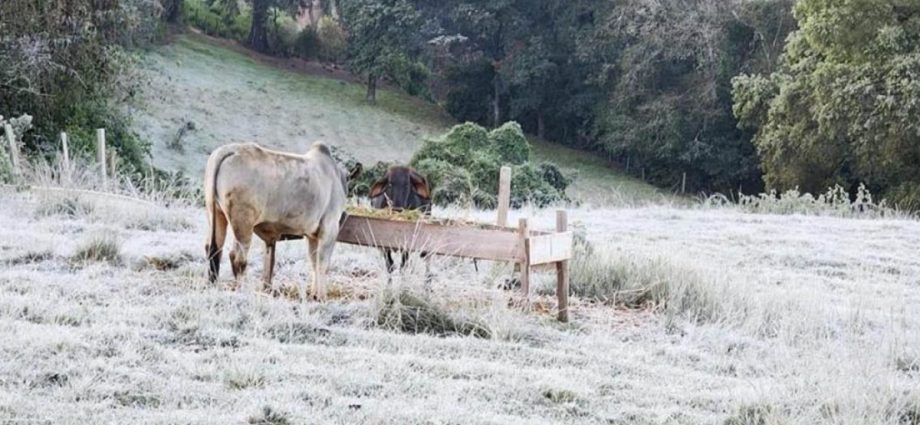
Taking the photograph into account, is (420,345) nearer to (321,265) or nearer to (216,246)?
(321,265)

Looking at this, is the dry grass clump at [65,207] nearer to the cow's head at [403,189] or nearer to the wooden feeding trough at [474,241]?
the cow's head at [403,189]

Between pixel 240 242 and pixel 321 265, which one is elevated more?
pixel 240 242

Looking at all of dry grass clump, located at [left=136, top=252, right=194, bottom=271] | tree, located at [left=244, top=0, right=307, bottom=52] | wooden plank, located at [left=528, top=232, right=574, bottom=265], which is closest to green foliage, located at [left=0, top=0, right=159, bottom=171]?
dry grass clump, located at [left=136, top=252, right=194, bottom=271]

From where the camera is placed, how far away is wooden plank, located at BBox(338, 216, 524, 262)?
7152mm

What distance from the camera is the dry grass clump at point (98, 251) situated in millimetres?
7777

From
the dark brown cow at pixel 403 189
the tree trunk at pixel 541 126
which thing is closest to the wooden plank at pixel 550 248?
the dark brown cow at pixel 403 189

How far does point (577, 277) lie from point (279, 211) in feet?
8.64

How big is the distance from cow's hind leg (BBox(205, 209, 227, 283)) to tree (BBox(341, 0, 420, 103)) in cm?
3046

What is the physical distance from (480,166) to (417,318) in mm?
15809

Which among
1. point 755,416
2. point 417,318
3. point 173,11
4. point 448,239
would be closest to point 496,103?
point 173,11

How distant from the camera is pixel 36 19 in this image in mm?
17359

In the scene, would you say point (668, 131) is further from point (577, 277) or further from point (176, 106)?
point (577, 277)

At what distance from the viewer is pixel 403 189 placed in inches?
346

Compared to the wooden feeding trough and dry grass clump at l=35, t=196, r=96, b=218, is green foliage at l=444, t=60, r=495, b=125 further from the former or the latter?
the wooden feeding trough
